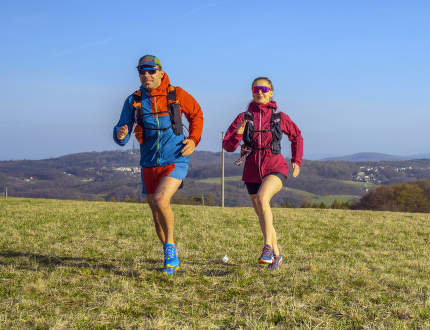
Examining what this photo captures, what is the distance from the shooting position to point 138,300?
464 centimetres

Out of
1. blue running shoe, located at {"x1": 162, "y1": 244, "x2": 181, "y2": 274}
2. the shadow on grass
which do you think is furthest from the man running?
the shadow on grass

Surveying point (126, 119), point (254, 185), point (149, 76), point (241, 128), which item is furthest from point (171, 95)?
point (254, 185)

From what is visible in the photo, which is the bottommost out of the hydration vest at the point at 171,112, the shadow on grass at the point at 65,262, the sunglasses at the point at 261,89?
the shadow on grass at the point at 65,262

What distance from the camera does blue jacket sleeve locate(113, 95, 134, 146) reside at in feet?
19.5

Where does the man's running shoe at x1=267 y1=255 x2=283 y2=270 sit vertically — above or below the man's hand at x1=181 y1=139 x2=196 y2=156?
below

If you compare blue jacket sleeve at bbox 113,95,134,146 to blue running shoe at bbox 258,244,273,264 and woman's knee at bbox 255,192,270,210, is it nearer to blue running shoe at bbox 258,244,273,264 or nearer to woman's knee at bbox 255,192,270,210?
woman's knee at bbox 255,192,270,210

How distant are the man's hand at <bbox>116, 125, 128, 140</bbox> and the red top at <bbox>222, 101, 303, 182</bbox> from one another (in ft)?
4.63

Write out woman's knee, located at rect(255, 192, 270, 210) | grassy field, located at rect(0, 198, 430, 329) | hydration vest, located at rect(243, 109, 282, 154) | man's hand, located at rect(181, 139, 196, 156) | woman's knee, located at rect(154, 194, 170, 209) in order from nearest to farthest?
grassy field, located at rect(0, 198, 430, 329), woman's knee, located at rect(154, 194, 170, 209), man's hand, located at rect(181, 139, 196, 156), woman's knee, located at rect(255, 192, 270, 210), hydration vest, located at rect(243, 109, 282, 154)

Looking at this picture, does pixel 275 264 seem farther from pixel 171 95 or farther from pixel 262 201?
pixel 171 95

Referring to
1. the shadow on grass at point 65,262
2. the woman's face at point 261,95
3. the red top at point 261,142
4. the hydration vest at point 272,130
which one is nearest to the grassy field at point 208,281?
the shadow on grass at point 65,262

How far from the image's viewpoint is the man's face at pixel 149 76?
5.81 m

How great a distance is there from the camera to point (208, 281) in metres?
5.53

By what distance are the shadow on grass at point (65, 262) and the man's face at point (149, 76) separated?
2.59 metres

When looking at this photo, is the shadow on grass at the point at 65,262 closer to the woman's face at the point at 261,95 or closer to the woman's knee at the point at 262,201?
the woman's knee at the point at 262,201
